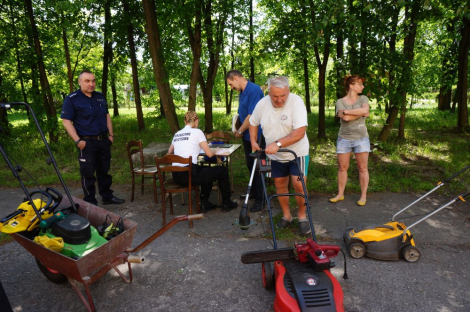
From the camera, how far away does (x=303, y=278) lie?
2.59 meters

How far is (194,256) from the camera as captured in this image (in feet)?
12.7

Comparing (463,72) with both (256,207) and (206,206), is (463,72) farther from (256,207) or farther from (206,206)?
(206,206)

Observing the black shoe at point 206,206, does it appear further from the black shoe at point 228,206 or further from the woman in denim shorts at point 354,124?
the woman in denim shorts at point 354,124

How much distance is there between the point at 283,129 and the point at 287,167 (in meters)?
0.55

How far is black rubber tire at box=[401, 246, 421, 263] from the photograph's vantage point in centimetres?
355

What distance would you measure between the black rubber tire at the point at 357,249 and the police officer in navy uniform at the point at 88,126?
13.5 feet

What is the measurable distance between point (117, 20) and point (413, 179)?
9.84m

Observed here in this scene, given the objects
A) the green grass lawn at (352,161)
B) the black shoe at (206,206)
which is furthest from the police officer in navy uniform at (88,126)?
the black shoe at (206,206)

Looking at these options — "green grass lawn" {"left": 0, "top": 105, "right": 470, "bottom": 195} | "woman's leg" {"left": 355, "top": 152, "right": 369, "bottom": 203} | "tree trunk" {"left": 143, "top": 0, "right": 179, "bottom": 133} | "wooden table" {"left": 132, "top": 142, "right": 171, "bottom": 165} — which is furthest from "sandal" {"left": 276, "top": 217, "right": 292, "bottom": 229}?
"tree trunk" {"left": 143, "top": 0, "right": 179, "bottom": 133}

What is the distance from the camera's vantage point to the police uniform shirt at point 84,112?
A: 16.4 feet

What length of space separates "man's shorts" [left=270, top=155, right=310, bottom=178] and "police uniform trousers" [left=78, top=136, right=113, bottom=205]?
9.75ft

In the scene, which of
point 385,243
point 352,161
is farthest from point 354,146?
point 352,161

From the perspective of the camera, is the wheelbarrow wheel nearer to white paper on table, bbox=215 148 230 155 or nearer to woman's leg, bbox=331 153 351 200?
white paper on table, bbox=215 148 230 155

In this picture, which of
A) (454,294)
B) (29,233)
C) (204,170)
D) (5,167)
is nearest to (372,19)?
(204,170)
